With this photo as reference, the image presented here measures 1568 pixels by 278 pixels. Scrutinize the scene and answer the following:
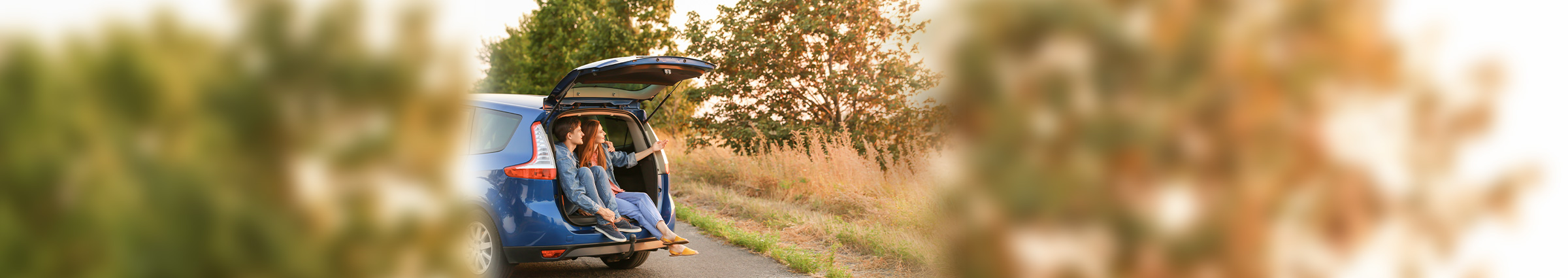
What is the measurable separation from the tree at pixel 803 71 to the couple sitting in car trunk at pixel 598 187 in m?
8.91

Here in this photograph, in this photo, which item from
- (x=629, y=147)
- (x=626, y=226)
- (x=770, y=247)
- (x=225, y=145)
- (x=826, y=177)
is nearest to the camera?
(x=225, y=145)

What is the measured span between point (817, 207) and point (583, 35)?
2330 centimetres

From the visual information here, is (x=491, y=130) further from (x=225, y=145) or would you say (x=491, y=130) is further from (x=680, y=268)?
(x=225, y=145)

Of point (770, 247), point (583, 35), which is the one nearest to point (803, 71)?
point (770, 247)

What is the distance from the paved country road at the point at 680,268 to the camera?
685 centimetres

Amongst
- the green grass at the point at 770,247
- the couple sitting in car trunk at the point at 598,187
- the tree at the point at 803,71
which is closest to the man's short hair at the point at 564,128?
the couple sitting in car trunk at the point at 598,187

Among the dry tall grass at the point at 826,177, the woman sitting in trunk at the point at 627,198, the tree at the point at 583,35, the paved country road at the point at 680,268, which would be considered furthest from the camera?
the tree at the point at 583,35

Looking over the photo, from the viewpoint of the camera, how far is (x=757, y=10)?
1634 centimetres

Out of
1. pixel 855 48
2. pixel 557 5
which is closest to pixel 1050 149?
pixel 855 48

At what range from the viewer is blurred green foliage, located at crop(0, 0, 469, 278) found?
103 centimetres

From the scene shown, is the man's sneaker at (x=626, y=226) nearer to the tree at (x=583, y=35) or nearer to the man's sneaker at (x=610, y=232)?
the man's sneaker at (x=610, y=232)

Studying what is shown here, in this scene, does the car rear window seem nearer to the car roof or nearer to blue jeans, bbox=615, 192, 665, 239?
the car roof

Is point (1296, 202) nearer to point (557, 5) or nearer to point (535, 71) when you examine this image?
point (557, 5)

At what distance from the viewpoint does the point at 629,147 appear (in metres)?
7.43
